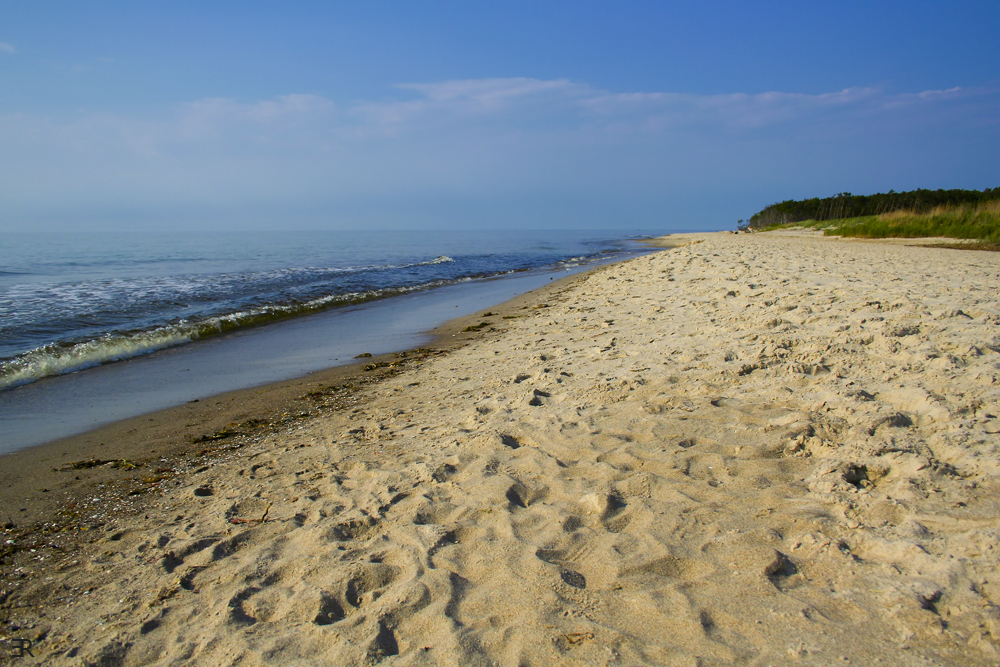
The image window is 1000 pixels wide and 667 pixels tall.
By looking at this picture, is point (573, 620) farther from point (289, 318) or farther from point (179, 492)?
point (289, 318)

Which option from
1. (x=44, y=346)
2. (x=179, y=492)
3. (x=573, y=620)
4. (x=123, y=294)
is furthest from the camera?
(x=123, y=294)

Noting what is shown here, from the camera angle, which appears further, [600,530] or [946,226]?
[946,226]

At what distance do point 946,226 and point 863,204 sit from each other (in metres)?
22.1

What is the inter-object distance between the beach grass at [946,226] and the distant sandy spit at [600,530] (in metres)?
17.3

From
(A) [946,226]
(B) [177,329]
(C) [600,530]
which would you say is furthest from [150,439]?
(A) [946,226]

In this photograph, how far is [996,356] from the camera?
400cm

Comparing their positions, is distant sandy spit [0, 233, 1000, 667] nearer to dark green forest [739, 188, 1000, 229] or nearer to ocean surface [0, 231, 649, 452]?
ocean surface [0, 231, 649, 452]

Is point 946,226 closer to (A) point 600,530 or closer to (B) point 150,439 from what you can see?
(A) point 600,530

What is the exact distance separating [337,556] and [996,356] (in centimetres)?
486

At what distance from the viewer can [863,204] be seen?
38.2 metres

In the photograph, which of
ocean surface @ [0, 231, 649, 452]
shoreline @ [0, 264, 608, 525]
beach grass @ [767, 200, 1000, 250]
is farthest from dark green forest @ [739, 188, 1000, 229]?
shoreline @ [0, 264, 608, 525]

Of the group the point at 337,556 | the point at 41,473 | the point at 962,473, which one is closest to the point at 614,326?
the point at 962,473

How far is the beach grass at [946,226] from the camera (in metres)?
17.3

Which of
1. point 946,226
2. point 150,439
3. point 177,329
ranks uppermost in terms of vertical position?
point 946,226
